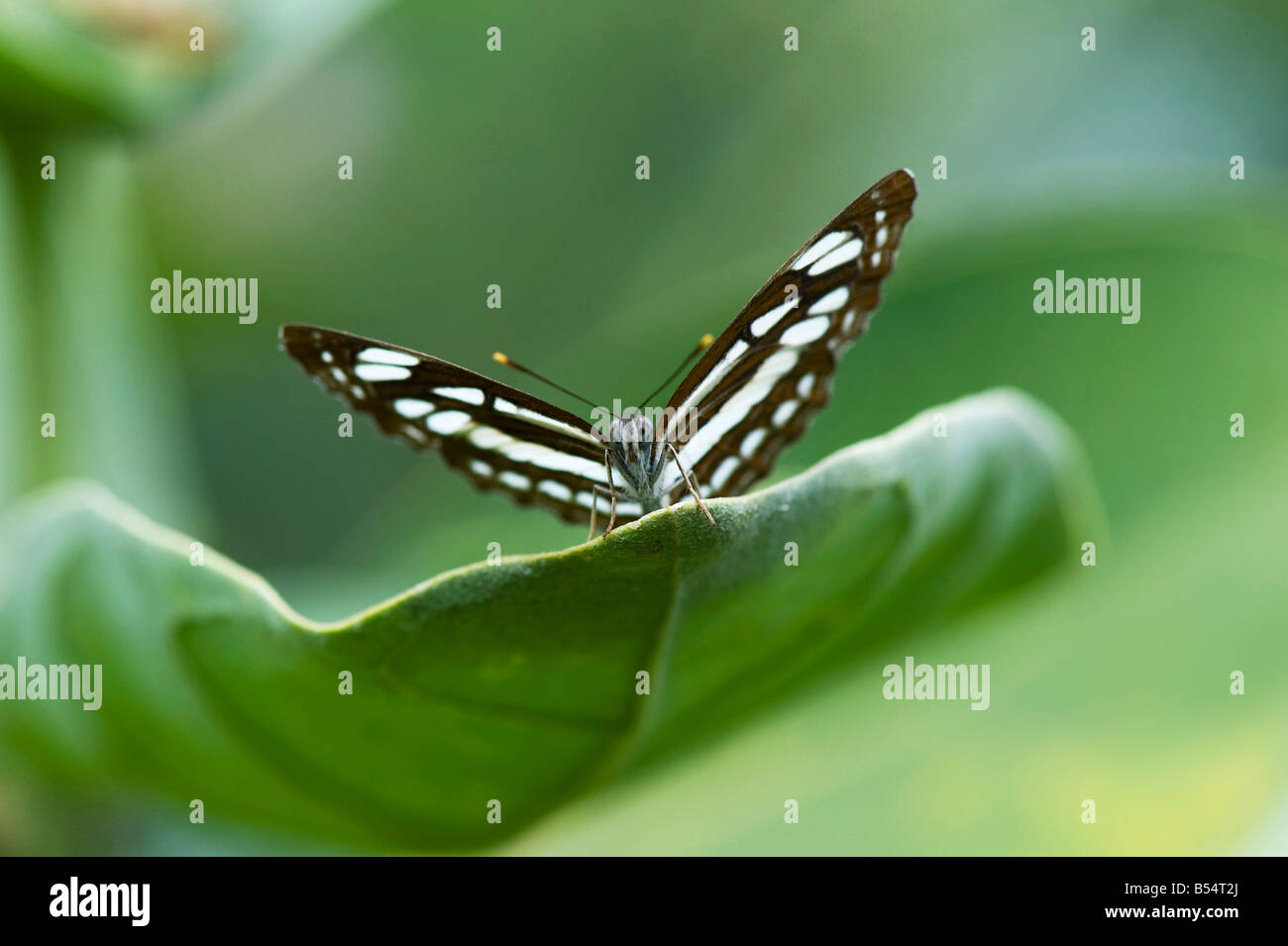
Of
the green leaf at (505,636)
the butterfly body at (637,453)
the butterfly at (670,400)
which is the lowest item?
the green leaf at (505,636)

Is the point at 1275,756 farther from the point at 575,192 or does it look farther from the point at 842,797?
the point at 575,192

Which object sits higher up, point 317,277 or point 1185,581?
point 317,277

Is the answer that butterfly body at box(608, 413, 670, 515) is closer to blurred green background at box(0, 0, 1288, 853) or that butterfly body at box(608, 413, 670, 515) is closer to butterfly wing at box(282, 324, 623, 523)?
butterfly wing at box(282, 324, 623, 523)

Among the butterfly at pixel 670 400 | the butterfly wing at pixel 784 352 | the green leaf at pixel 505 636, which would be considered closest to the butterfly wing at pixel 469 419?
the butterfly at pixel 670 400

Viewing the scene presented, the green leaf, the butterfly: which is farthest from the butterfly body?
the green leaf

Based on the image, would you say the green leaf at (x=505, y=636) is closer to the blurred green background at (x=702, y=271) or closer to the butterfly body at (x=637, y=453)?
the blurred green background at (x=702, y=271)

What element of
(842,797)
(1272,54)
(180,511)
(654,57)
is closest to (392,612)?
(842,797)

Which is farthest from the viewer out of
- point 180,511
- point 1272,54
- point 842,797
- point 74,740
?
point 1272,54

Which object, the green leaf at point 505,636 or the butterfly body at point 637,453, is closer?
the green leaf at point 505,636
